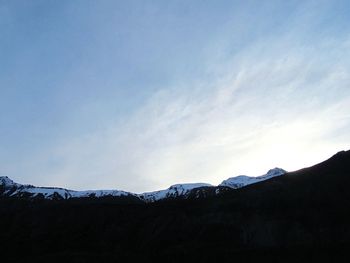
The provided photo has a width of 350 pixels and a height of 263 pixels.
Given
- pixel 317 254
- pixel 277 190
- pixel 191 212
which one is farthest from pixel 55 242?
pixel 317 254

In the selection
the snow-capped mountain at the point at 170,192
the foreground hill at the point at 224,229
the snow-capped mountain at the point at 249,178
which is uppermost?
the snow-capped mountain at the point at 249,178

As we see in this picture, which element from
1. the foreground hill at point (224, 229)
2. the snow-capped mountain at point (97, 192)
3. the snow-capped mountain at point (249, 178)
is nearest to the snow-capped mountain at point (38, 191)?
the snow-capped mountain at point (97, 192)

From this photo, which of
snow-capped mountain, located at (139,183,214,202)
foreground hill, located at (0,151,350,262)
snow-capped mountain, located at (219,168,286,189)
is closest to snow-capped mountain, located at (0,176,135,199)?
snow-capped mountain, located at (139,183,214,202)

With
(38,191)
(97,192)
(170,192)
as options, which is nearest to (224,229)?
(38,191)

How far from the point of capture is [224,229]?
196 feet

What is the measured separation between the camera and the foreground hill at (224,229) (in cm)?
5203

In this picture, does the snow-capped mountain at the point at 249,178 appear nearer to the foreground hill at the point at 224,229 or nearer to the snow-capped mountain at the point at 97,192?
the snow-capped mountain at the point at 97,192

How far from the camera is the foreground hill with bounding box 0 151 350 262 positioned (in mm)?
52031

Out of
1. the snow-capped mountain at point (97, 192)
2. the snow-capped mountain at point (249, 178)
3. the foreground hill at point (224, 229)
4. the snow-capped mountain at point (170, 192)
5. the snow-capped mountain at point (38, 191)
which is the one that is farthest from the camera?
the snow-capped mountain at point (249, 178)

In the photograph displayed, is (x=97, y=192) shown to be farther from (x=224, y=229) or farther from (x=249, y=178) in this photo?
(x=224, y=229)

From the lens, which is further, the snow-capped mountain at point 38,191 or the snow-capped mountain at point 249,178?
the snow-capped mountain at point 249,178

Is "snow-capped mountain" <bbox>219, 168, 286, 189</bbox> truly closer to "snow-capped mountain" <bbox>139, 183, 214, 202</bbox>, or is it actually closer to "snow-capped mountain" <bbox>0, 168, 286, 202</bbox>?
"snow-capped mountain" <bbox>0, 168, 286, 202</bbox>

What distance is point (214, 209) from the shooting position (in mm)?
63719

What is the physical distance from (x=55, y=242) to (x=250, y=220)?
95.7 feet
